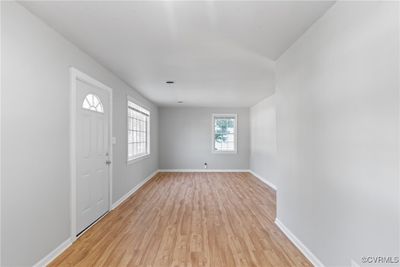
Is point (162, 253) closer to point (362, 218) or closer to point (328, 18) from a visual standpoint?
point (362, 218)

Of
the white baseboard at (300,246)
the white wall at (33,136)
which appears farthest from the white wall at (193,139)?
the white wall at (33,136)

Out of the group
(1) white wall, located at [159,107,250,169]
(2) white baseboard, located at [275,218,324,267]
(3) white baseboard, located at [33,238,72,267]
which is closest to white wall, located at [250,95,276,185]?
(1) white wall, located at [159,107,250,169]

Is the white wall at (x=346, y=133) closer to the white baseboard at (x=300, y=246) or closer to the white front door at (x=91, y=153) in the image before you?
the white baseboard at (x=300, y=246)

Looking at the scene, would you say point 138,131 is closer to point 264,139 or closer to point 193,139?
point 193,139

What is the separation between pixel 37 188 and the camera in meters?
2.17

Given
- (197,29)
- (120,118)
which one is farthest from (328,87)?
(120,118)

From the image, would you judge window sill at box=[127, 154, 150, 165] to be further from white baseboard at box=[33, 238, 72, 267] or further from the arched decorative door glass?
white baseboard at box=[33, 238, 72, 267]

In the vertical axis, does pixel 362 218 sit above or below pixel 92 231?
above

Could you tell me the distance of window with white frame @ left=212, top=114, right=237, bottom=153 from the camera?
28.3 feet

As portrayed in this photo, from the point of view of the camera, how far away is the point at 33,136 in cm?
212

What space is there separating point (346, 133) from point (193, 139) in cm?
687

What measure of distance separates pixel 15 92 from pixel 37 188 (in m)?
0.90

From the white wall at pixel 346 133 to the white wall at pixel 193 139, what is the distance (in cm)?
574

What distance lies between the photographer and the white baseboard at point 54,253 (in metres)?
2.21
